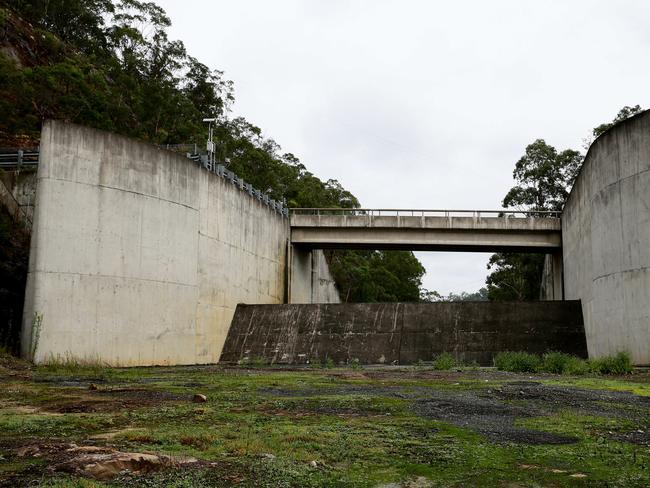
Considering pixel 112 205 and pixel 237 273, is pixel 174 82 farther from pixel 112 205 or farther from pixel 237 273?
pixel 112 205

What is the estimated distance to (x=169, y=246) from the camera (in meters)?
23.9

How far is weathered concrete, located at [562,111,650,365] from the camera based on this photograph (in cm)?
1997

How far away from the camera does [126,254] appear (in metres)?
22.0

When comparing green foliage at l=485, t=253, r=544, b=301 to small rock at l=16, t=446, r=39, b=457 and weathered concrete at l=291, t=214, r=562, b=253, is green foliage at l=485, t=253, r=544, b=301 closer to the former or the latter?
weathered concrete at l=291, t=214, r=562, b=253

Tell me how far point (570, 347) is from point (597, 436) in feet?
67.2

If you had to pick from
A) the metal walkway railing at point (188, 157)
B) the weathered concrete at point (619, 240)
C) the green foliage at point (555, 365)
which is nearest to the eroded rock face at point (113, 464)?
the green foliage at point (555, 365)

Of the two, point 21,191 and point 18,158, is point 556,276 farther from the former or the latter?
point 18,158

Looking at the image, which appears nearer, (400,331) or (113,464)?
(113,464)

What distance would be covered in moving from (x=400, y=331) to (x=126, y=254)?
11932mm

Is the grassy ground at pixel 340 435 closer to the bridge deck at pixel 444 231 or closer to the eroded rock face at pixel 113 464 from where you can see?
the eroded rock face at pixel 113 464

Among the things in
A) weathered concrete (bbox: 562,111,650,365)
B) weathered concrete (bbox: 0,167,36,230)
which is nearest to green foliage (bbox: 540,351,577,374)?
weathered concrete (bbox: 562,111,650,365)

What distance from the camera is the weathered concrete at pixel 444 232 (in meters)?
33.7

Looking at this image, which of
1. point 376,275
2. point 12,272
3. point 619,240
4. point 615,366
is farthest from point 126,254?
point 376,275

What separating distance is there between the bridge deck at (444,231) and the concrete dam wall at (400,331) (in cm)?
532
